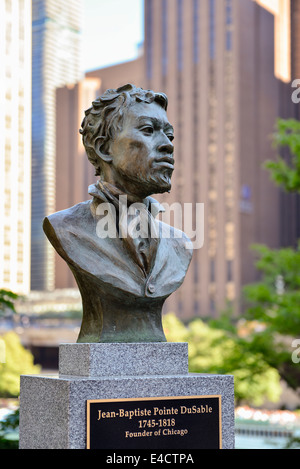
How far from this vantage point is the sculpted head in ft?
19.0

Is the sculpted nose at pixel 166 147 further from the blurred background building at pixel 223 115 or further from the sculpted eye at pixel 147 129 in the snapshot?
the blurred background building at pixel 223 115

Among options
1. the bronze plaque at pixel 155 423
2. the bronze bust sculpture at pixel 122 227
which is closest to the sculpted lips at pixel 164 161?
the bronze bust sculpture at pixel 122 227

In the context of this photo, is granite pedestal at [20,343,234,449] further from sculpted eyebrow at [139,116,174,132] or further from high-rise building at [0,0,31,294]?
high-rise building at [0,0,31,294]

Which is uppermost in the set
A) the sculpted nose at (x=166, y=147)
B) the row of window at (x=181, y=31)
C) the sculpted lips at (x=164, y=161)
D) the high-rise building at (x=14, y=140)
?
the row of window at (x=181, y=31)

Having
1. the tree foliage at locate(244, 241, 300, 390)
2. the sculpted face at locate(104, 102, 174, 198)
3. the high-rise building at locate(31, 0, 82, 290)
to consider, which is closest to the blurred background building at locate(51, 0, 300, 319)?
the high-rise building at locate(31, 0, 82, 290)

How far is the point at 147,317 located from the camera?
6051 millimetres

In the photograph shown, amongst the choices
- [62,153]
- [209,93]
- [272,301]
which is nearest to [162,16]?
[209,93]

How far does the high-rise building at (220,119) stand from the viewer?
80062 millimetres

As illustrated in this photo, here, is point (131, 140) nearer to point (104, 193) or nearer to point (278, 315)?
point (104, 193)

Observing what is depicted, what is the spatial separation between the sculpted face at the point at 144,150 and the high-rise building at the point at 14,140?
149 ft

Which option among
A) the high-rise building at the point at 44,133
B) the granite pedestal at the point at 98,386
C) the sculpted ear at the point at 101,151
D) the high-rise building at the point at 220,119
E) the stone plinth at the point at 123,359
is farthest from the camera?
the high-rise building at the point at 44,133

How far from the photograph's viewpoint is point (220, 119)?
81.9 meters

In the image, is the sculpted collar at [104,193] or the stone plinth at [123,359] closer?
the stone plinth at [123,359]
